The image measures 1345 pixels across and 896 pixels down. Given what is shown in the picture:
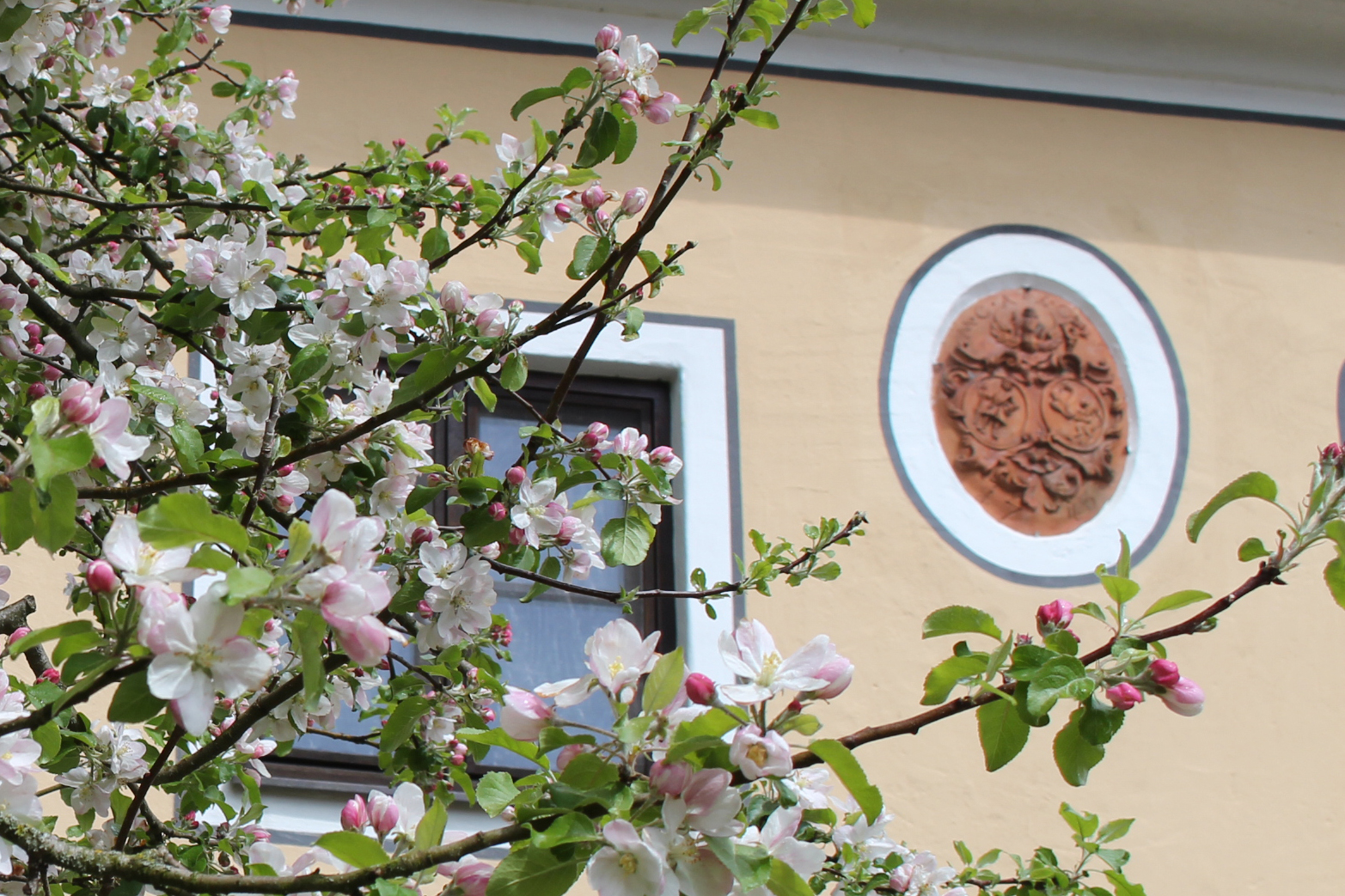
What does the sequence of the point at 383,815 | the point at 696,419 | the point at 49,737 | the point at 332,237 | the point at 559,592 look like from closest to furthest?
the point at 383,815 → the point at 49,737 → the point at 332,237 → the point at 559,592 → the point at 696,419

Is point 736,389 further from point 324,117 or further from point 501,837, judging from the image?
point 501,837

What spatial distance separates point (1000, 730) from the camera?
1115mm

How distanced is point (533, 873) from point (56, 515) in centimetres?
41

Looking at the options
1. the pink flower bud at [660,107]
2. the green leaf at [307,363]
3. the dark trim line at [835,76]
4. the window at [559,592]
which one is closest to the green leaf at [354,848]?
the green leaf at [307,363]

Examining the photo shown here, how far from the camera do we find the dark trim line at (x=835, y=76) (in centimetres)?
384

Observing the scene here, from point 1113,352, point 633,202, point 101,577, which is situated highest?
point 1113,352

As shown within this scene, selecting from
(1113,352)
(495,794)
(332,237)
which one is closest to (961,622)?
(495,794)

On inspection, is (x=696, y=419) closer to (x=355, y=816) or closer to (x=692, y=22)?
(x=692, y=22)

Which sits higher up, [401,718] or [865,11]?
[865,11]

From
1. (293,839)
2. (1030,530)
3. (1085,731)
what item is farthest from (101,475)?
(1030,530)

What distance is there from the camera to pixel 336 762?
3146mm

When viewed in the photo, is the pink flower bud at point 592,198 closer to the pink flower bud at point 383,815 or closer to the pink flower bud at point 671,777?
the pink flower bud at point 383,815

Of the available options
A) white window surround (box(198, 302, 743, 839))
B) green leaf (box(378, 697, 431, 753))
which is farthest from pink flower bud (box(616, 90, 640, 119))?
Result: white window surround (box(198, 302, 743, 839))

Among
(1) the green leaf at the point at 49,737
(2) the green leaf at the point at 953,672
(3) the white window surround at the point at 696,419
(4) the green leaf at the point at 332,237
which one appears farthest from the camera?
(3) the white window surround at the point at 696,419
